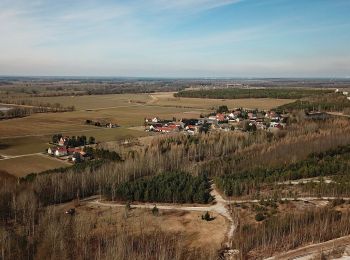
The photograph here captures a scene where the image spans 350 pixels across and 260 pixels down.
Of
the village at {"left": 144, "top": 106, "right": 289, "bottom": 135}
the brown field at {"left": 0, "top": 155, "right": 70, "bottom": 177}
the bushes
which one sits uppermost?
the village at {"left": 144, "top": 106, "right": 289, "bottom": 135}

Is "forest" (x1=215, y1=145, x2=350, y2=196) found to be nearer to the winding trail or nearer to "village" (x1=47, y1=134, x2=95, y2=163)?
the winding trail

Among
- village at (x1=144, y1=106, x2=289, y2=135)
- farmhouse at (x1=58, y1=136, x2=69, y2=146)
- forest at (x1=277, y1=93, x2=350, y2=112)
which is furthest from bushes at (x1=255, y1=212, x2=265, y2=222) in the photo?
forest at (x1=277, y1=93, x2=350, y2=112)

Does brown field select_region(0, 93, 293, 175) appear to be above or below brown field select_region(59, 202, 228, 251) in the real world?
above

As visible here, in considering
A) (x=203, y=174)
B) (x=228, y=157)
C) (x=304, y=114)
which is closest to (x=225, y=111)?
(x=304, y=114)

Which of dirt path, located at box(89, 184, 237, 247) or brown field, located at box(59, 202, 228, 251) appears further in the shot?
dirt path, located at box(89, 184, 237, 247)

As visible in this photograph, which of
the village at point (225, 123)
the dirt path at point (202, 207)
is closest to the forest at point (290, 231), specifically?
the dirt path at point (202, 207)

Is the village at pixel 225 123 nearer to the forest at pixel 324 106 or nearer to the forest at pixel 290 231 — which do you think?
the forest at pixel 324 106

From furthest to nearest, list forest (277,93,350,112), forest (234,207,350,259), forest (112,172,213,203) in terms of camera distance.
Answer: forest (277,93,350,112)
forest (112,172,213,203)
forest (234,207,350,259)

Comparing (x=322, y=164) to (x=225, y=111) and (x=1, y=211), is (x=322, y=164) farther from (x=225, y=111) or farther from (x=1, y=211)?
(x=225, y=111)
